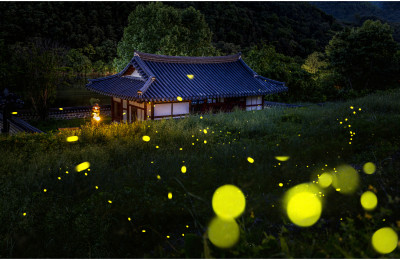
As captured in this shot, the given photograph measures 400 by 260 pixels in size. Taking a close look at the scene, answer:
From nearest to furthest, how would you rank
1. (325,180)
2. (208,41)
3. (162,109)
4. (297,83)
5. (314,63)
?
(325,180) → (162,109) → (297,83) → (208,41) → (314,63)

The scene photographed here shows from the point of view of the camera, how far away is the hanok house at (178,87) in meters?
18.1

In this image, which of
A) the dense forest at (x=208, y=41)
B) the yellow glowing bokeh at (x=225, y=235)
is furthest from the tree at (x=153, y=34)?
the yellow glowing bokeh at (x=225, y=235)

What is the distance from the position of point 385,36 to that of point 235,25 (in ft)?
150

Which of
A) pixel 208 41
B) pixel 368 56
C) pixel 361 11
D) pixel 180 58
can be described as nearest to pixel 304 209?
pixel 180 58

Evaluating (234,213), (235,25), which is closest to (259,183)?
(234,213)

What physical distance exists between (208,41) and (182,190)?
36130mm

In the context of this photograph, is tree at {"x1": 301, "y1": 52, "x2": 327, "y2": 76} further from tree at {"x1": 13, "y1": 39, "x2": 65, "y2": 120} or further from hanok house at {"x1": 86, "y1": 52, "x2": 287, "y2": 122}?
tree at {"x1": 13, "y1": 39, "x2": 65, "y2": 120}

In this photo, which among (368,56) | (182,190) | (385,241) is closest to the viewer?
(385,241)

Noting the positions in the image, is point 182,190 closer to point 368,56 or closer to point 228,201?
point 228,201

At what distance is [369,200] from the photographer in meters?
5.36

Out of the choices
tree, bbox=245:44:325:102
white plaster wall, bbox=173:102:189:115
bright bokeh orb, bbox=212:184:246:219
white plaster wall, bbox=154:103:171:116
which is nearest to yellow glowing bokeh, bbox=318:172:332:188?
bright bokeh orb, bbox=212:184:246:219

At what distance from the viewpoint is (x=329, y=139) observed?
913cm

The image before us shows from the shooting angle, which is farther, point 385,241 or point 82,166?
point 82,166

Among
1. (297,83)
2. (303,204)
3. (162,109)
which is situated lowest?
A: (297,83)
